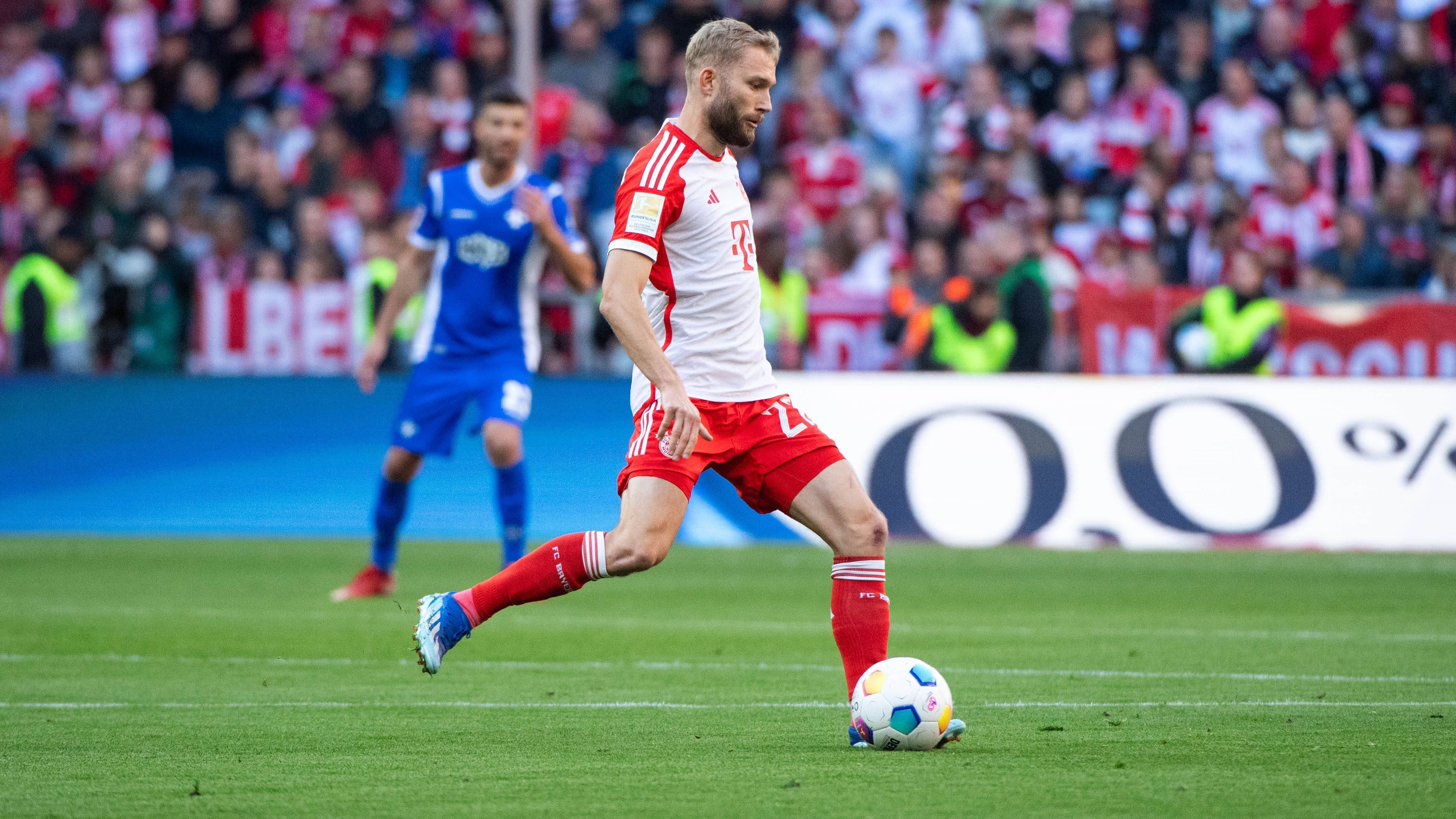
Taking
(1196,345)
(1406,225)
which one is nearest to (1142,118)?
(1406,225)

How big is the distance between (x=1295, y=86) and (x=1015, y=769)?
1358 centimetres

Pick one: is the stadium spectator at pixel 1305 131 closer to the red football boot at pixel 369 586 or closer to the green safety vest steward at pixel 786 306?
the green safety vest steward at pixel 786 306

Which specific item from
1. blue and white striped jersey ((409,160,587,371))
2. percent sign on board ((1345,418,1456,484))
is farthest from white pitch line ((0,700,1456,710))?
percent sign on board ((1345,418,1456,484))

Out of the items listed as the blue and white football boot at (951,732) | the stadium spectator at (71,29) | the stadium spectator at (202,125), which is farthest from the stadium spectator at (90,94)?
the blue and white football boot at (951,732)

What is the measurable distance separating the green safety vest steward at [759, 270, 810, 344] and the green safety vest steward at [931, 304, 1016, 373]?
0.96m

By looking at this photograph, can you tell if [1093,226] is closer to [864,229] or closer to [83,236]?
[864,229]

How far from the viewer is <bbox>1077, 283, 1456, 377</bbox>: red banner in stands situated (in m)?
13.0

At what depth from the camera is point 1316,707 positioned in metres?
5.89

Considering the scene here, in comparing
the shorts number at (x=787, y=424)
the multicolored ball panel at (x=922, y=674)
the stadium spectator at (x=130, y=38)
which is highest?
the stadium spectator at (x=130, y=38)

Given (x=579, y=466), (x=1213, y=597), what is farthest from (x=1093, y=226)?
(x=1213, y=597)

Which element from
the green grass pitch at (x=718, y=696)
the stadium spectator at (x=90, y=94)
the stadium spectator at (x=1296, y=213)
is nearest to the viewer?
the green grass pitch at (x=718, y=696)

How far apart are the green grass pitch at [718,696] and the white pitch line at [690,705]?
18 mm

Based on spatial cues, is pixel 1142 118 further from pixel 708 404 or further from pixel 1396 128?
pixel 708 404

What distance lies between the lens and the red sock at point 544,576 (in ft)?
17.8
